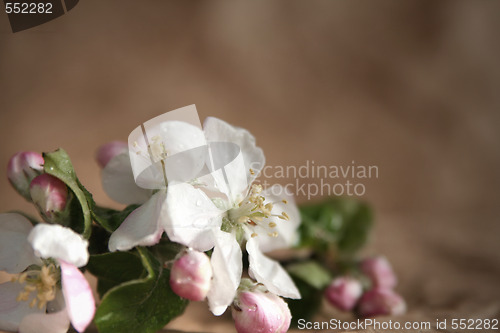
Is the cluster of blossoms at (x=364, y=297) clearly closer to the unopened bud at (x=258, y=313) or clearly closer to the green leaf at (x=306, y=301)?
the green leaf at (x=306, y=301)

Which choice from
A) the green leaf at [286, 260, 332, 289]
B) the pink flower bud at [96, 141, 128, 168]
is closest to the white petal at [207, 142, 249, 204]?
the pink flower bud at [96, 141, 128, 168]

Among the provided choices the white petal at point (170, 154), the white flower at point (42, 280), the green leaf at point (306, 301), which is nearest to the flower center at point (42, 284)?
the white flower at point (42, 280)

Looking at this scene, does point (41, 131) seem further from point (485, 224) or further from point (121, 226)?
point (485, 224)

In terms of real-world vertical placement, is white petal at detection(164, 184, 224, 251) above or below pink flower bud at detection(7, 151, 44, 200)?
below

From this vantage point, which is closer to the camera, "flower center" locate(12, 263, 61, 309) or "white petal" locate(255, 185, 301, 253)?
"flower center" locate(12, 263, 61, 309)

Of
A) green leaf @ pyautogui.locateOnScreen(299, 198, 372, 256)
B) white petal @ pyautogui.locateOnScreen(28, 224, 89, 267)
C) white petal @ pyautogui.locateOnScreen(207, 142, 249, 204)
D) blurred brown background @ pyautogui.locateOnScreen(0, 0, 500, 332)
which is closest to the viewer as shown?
white petal @ pyautogui.locateOnScreen(28, 224, 89, 267)

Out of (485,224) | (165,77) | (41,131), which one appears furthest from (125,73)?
(485,224)

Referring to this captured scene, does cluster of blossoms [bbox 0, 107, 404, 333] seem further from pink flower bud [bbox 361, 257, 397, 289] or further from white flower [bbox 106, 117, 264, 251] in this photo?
pink flower bud [bbox 361, 257, 397, 289]
